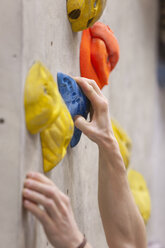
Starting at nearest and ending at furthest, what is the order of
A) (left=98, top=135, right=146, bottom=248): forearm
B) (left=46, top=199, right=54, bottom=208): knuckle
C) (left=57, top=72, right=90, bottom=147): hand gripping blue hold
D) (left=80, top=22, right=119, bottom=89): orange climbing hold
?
(left=46, top=199, right=54, bottom=208): knuckle → (left=57, top=72, right=90, bottom=147): hand gripping blue hold → (left=98, top=135, right=146, bottom=248): forearm → (left=80, top=22, right=119, bottom=89): orange climbing hold

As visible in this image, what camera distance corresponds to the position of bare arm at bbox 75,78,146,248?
147 cm

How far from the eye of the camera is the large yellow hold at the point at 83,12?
1.49m

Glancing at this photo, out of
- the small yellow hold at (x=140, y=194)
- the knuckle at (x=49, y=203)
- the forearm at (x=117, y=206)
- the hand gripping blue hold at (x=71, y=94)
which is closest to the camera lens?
the knuckle at (x=49, y=203)

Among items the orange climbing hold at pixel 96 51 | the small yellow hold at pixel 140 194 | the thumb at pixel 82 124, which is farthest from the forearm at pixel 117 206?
the small yellow hold at pixel 140 194

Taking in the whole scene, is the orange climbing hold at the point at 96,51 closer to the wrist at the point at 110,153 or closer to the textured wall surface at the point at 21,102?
the textured wall surface at the point at 21,102

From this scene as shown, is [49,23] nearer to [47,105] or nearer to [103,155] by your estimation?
[47,105]

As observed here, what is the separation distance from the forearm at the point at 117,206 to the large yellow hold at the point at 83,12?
17.6 inches

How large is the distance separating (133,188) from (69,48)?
1.28 meters

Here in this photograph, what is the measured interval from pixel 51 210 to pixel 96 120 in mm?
438

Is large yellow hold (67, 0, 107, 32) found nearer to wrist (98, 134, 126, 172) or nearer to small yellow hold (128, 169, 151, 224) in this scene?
wrist (98, 134, 126, 172)

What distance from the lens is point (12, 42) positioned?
1.11 meters

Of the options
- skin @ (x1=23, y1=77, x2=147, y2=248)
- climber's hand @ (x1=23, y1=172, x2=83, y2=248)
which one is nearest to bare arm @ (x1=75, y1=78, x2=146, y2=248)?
skin @ (x1=23, y1=77, x2=147, y2=248)

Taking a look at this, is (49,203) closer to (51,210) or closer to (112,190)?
(51,210)

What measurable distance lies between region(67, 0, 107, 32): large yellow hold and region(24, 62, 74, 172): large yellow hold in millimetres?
352
